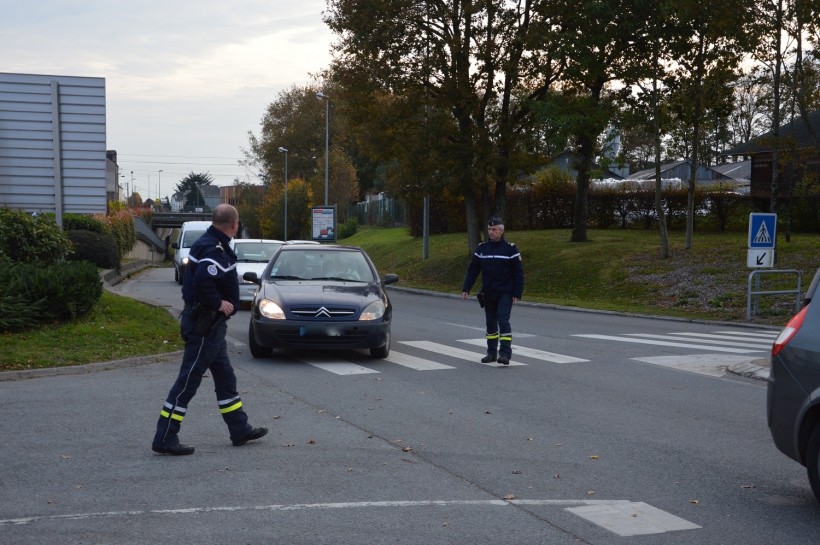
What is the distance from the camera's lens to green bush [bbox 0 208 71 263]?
1705 cm

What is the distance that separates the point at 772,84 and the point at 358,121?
14.4m

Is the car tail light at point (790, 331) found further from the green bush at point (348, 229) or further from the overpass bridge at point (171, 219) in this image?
the overpass bridge at point (171, 219)

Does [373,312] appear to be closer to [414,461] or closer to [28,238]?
[414,461]

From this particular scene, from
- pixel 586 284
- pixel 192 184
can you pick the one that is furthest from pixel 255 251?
pixel 192 184

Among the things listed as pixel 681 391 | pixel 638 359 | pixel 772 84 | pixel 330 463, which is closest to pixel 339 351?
pixel 638 359

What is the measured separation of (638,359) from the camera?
44.5 ft

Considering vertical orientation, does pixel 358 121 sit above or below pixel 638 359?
above

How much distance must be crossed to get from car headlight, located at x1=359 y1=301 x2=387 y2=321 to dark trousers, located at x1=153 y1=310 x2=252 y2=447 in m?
5.22

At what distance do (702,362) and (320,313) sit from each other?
517cm

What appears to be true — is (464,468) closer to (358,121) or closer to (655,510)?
(655,510)

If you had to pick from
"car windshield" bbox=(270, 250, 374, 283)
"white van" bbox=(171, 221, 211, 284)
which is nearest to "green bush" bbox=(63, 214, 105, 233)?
"white van" bbox=(171, 221, 211, 284)

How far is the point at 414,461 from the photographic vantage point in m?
7.22

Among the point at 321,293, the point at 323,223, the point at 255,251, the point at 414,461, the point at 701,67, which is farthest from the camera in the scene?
the point at 323,223

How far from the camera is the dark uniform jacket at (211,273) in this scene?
7.30 meters
